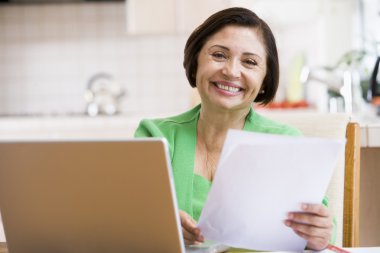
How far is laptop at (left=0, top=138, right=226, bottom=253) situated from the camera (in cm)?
93

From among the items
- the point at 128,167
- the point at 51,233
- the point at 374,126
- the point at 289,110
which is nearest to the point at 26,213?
the point at 51,233

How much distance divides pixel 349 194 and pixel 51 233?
774 millimetres

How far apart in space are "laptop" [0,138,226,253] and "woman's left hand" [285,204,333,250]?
0.71ft

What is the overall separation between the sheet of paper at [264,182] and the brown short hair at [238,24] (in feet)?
1.88

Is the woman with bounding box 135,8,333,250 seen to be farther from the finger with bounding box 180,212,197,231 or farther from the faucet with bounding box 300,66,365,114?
the faucet with bounding box 300,66,365,114

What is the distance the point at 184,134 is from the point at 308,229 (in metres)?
0.55

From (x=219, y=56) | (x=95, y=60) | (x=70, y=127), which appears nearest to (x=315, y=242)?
(x=219, y=56)

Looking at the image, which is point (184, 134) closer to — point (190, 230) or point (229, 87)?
point (229, 87)

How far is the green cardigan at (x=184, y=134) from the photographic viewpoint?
150 cm

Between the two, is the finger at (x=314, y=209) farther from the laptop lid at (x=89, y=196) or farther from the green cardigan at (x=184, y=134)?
the green cardigan at (x=184, y=134)

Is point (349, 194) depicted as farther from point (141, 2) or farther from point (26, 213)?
point (141, 2)

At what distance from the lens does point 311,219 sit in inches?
43.7

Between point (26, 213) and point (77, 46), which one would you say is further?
point (77, 46)

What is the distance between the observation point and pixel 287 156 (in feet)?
3.26
